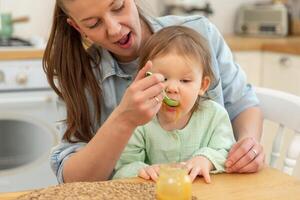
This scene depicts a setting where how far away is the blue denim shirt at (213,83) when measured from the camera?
4.77ft

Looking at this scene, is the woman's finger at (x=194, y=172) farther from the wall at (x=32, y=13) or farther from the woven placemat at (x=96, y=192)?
the wall at (x=32, y=13)

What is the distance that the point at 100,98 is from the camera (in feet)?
4.73

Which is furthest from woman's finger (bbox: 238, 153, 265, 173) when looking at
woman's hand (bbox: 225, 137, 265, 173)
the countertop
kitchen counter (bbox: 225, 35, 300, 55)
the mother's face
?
kitchen counter (bbox: 225, 35, 300, 55)

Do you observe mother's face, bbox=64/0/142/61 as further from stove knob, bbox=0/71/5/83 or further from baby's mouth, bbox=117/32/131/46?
stove knob, bbox=0/71/5/83

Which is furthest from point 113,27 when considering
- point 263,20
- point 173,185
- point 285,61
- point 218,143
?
point 263,20

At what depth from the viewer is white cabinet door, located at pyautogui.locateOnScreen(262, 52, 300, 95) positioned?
2.77m

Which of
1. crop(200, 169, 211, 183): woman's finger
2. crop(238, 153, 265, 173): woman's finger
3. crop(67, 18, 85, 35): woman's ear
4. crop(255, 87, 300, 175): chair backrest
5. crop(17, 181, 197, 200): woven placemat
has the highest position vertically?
Answer: crop(67, 18, 85, 35): woman's ear

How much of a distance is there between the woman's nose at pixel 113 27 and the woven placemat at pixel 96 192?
0.41 meters

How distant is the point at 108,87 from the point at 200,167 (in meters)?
0.44

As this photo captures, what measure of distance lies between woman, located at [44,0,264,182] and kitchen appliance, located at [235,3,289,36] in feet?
6.02

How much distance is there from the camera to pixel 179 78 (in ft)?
3.93

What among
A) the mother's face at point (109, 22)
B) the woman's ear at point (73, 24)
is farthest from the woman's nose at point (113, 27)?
the woman's ear at point (73, 24)

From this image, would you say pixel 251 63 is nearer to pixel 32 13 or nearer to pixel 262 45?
pixel 262 45

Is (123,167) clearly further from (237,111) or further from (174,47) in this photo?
(237,111)
